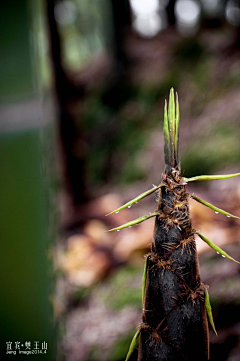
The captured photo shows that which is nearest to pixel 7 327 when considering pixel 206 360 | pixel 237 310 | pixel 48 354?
pixel 48 354

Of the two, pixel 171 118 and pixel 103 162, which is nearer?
pixel 171 118

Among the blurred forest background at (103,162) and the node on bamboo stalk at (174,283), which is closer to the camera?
the node on bamboo stalk at (174,283)

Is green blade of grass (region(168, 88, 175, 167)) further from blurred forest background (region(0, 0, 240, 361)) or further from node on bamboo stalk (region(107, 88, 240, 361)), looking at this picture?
blurred forest background (region(0, 0, 240, 361))

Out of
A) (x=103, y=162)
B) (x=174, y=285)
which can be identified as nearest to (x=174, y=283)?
(x=174, y=285)

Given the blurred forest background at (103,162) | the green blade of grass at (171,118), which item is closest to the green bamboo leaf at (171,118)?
the green blade of grass at (171,118)

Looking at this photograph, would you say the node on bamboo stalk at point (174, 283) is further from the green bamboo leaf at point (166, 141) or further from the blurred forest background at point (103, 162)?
the blurred forest background at point (103, 162)

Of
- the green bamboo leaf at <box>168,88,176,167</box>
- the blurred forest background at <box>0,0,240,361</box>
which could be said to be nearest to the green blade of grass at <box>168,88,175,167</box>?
the green bamboo leaf at <box>168,88,176,167</box>

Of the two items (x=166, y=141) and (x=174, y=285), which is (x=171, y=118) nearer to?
(x=166, y=141)

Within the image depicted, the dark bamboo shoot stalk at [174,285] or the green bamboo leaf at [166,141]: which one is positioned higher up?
the green bamboo leaf at [166,141]
